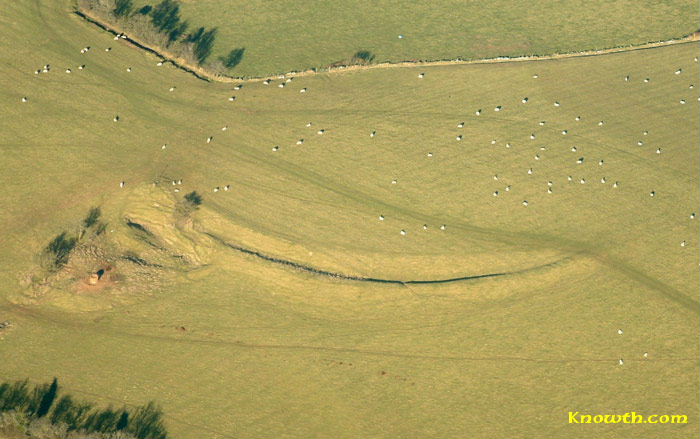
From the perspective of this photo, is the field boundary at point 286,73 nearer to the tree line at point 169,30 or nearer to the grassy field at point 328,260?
the tree line at point 169,30

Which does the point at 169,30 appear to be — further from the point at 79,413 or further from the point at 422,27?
the point at 79,413

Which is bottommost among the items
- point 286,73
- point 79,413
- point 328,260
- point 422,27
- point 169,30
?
point 79,413

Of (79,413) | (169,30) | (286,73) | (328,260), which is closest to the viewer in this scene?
(79,413)

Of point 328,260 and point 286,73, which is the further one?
point 286,73

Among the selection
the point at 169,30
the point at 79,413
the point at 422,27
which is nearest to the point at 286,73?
the point at 169,30

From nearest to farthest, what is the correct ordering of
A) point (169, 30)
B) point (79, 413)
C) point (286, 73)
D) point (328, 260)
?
point (79, 413), point (328, 260), point (286, 73), point (169, 30)

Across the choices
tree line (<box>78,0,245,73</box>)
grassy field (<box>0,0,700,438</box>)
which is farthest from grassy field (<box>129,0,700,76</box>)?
grassy field (<box>0,0,700,438</box>)

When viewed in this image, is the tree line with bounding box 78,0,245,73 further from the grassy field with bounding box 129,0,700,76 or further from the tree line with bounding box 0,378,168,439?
the tree line with bounding box 0,378,168,439
